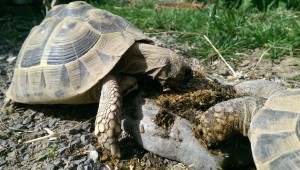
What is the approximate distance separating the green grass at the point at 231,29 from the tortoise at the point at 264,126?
1.74 m

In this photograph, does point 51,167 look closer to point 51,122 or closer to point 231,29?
point 51,122

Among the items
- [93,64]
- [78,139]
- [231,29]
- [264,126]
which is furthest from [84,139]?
[231,29]

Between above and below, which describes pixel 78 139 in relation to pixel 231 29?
below

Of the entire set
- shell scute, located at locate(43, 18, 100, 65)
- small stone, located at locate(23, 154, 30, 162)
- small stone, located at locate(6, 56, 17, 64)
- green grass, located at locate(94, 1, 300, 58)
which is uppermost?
shell scute, located at locate(43, 18, 100, 65)

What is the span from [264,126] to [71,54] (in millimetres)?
1388

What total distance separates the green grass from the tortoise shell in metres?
1.46

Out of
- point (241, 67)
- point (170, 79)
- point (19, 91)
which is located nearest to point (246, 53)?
point (241, 67)

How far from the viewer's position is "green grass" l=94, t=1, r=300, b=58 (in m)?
4.13

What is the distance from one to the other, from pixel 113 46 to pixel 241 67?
160 centimetres

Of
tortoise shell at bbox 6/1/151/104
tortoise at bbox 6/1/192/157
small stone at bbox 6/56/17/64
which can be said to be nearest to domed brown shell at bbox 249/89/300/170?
Result: tortoise at bbox 6/1/192/157

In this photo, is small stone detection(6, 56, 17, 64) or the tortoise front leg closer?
the tortoise front leg

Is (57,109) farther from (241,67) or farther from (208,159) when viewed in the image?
(241,67)

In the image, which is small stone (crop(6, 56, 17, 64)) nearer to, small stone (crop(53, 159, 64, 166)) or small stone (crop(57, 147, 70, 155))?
small stone (crop(57, 147, 70, 155))

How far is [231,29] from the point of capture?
440 cm
